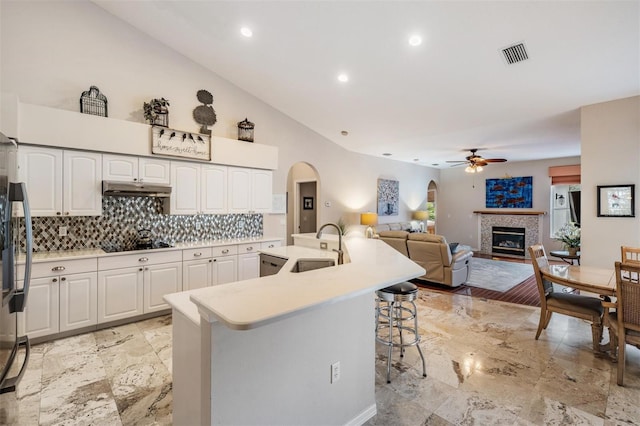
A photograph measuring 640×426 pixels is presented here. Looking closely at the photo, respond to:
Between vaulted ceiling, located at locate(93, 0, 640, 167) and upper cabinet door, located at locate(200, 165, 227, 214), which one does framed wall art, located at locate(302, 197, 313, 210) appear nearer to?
vaulted ceiling, located at locate(93, 0, 640, 167)

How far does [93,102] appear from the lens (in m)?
3.58

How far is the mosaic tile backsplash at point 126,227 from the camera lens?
350 centimetres

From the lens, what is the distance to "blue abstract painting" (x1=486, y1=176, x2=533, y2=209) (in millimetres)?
8562

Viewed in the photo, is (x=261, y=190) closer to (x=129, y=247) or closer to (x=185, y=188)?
(x=185, y=188)

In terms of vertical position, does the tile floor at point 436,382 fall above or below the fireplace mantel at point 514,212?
below

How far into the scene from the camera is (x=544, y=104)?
13.9 ft

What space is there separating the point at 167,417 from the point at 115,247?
249 centimetres

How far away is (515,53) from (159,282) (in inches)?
192

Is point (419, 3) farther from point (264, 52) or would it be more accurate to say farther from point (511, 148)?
point (511, 148)

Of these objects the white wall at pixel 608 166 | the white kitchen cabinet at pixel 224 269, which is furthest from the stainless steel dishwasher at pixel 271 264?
the white wall at pixel 608 166

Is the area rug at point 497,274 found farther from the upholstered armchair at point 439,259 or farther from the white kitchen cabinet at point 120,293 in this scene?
the white kitchen cabinet at point 120,293

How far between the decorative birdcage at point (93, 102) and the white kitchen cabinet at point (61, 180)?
54cm

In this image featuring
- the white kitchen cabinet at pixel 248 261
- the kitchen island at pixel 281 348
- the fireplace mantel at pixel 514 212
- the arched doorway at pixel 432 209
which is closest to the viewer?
the kitchen island at pixel 281 348

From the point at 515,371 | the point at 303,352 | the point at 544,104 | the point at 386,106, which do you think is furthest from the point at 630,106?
the point at 303,352
